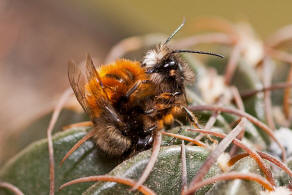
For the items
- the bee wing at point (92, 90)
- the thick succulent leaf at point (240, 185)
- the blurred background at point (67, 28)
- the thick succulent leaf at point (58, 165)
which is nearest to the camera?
the thick succulent leaf at point (240, 185)

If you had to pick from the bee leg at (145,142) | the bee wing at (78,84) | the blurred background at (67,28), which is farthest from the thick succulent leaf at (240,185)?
the blurred background at (67,28)

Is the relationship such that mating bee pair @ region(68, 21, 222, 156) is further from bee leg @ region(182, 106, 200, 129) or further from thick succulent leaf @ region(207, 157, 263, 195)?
thick succulent leaf @ region(207, 157, 263, 195)

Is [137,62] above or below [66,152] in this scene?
above

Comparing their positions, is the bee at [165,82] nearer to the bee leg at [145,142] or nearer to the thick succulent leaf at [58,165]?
the bee leg at [145,142]

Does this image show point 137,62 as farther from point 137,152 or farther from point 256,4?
point 256,4

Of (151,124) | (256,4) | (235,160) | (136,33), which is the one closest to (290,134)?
(235,160)

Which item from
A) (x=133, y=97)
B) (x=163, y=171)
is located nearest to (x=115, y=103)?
(x=133, y=97)

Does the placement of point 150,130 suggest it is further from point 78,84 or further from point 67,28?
point 67,28

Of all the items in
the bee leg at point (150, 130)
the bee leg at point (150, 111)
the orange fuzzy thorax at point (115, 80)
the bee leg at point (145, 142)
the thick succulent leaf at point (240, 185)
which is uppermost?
the orange fuzzy thorax at point (115, 80)
